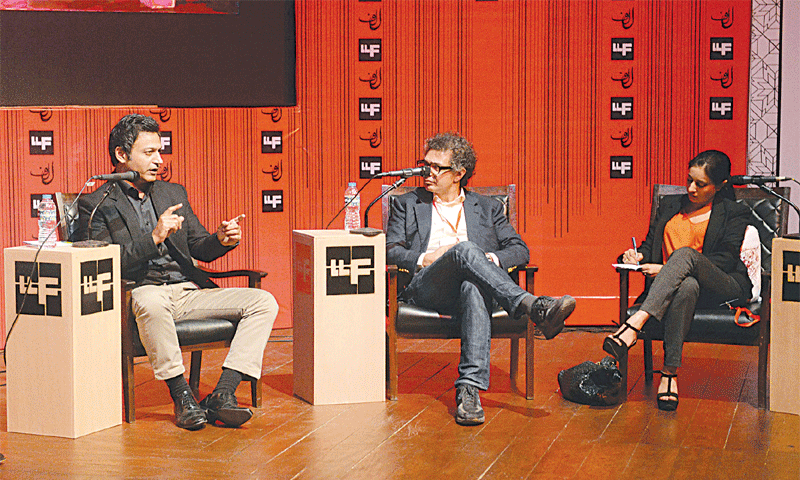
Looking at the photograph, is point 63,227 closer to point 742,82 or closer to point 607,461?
point 607,461

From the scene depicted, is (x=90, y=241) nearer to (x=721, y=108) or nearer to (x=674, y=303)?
(x=674, y=303)

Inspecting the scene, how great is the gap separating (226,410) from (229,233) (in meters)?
0.74

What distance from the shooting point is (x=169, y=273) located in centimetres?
370

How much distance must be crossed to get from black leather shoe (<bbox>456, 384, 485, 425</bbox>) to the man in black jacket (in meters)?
0.81

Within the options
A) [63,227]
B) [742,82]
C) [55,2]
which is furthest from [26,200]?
[742,82]

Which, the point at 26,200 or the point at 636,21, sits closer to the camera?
the point at 26,200

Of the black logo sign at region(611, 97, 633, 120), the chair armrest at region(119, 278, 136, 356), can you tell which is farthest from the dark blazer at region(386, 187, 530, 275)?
the black logo sign at region(611, 97, 633, 120)

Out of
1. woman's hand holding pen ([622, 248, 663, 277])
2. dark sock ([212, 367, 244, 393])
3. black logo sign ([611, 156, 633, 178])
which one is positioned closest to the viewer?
dark sock ([212, 367, 244, 393])

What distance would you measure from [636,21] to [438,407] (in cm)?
283

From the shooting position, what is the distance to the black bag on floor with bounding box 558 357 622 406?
3.63 meters

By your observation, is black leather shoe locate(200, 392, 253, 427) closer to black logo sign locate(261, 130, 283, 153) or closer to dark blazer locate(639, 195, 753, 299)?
dark blazer locate(639, 195, 753, 299)

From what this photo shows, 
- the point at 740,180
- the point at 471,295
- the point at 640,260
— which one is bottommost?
the point at 471,295

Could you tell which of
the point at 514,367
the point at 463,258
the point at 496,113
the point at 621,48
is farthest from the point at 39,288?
the point at 621,48

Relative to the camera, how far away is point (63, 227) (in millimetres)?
3586
